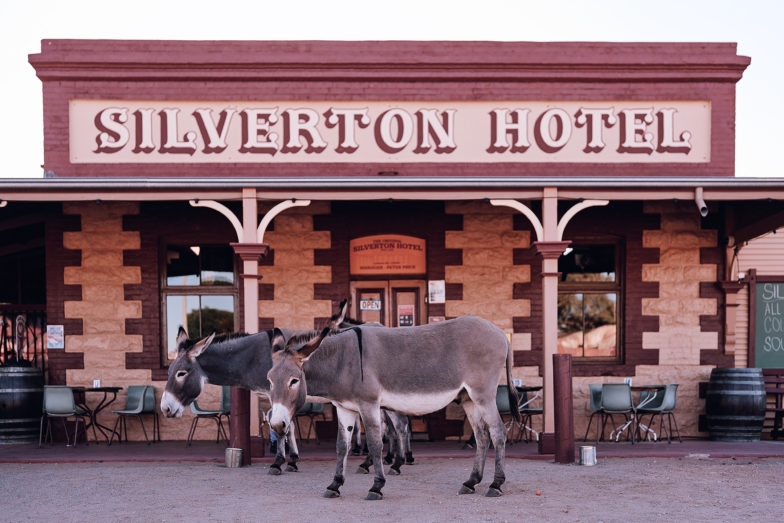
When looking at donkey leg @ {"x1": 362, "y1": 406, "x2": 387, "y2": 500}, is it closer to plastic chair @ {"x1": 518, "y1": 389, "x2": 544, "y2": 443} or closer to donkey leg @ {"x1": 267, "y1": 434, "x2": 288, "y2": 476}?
donkey leg @ {"x1": 267, "y1": 434, "x2": 288, "y2": 476}

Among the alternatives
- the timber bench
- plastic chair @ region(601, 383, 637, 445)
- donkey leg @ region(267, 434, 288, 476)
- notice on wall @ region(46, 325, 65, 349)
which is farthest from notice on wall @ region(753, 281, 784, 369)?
notice on wall @ region(46, 325, 65, 349)

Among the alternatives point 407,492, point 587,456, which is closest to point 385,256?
point 587,456

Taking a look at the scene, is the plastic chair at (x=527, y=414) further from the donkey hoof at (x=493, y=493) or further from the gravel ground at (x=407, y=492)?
the donkey hoof at (x=493, y=493)

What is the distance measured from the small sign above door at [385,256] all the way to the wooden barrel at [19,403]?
4.67 meters

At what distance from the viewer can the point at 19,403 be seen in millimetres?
9805

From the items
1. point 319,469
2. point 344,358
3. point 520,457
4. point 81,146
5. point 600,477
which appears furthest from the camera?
point 81,146

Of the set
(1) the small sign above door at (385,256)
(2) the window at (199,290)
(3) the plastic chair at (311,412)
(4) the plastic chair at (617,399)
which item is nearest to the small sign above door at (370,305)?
(1) the small sign above door at (385,256)

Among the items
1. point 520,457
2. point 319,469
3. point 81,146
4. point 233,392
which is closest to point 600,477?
point 520,457

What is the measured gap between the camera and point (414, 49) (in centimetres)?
1057

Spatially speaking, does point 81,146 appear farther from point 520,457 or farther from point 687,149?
point 687,149

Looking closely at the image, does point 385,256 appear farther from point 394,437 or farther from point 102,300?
point 102,300

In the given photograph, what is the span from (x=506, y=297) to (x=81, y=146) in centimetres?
640

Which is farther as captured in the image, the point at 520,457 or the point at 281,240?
the point at 281,240

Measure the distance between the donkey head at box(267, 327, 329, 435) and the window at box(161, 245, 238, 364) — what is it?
4.53 metres
